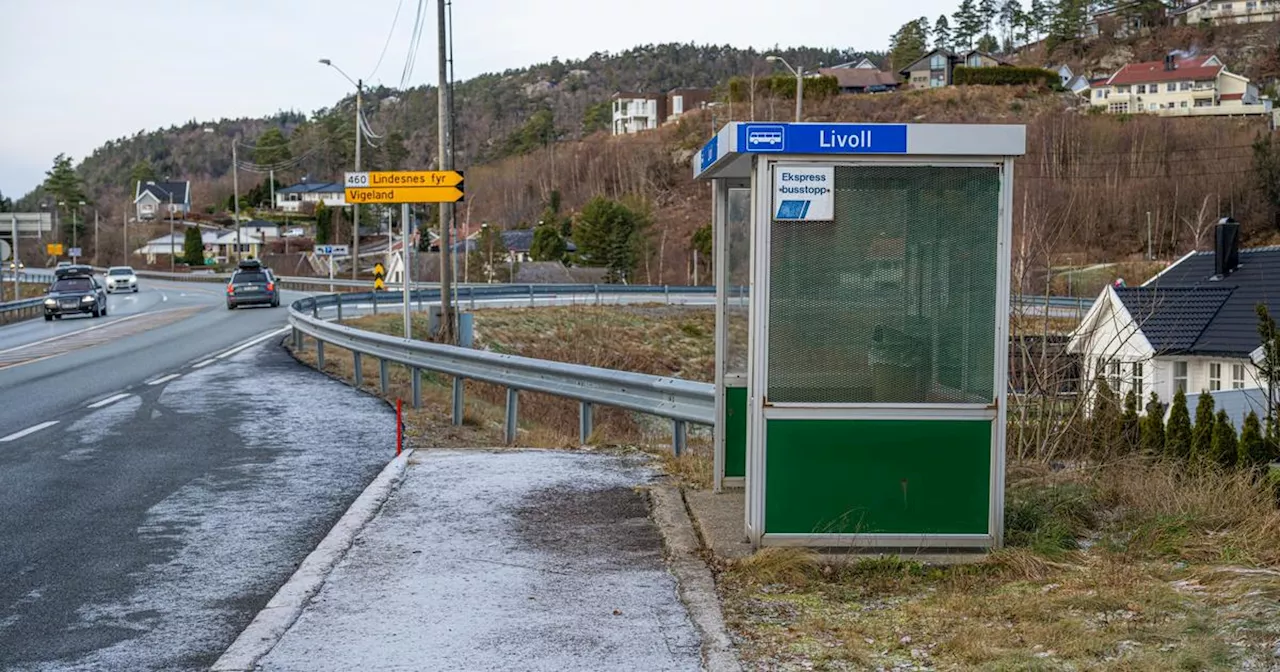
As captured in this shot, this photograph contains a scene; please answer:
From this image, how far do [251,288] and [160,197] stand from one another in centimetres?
14876

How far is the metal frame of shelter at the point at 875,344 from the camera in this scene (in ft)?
22.2

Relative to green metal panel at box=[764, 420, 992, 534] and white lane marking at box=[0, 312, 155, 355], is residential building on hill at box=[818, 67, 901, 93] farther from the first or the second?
green metal panel at box=[764, 420, 992, 534]

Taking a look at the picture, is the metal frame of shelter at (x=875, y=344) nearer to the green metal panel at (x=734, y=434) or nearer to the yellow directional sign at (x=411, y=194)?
the green metal panel at (x=734, y=434)

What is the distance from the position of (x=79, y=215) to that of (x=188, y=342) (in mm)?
138052

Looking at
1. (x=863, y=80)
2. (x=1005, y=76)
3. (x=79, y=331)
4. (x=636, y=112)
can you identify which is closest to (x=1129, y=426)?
(x=79, y=331)

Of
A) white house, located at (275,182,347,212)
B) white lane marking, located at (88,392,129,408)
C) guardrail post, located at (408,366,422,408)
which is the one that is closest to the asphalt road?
white lane marking, located at (88,392,129,408)

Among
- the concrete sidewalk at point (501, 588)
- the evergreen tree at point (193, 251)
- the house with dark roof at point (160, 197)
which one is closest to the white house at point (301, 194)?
the house with dark roof at point (160, 197)

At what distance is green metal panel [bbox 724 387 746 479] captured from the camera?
8555 millimetres

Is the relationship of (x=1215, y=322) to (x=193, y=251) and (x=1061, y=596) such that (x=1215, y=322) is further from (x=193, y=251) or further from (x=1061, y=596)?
(x=193, y=251)

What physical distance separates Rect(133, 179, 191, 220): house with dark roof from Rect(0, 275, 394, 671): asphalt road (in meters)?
170

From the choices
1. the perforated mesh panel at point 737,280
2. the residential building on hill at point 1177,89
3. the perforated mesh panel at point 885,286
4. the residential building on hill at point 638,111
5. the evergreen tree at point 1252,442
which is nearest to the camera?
the perforated mesh panel at point 885,286

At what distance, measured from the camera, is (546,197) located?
442 ft

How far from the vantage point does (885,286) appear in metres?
6.84

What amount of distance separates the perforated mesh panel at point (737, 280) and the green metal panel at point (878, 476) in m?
1.74
